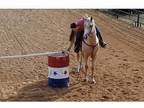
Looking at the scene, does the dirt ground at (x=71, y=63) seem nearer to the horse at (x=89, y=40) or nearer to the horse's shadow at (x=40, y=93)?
the horse's shadow at (x=40, y=93)

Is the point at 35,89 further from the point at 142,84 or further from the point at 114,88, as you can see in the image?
the point at 142,84

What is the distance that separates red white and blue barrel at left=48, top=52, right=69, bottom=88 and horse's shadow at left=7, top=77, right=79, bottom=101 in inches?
5.2

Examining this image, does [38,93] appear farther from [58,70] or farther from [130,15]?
[130,15]

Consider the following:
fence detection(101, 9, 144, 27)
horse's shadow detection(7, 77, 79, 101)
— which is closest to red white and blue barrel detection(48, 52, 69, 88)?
horse's shadow detection(7, 77, 79, 101)

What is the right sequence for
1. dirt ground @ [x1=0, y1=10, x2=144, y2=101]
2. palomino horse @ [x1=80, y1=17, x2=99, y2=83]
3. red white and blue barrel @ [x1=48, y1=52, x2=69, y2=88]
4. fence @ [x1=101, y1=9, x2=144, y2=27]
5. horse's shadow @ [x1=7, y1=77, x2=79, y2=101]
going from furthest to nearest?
1. fence @ [x1=101, y1=9, x2=144, y2=27]
2. red white and blue barrel @ [x1=48, y1=52, x2=69, y2=88]
3. dirt ground @ [x1=0, y1=10, x2=144, y2=101]
4. palomino horse @ [x1=80, y1=17, x2=99, y2=83]
5. horse's shadow @ [x1=7, y1=77, x2=79, y2=101]

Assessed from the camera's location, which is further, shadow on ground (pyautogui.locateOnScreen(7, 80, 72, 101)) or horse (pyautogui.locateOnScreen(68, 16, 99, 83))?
horse (pyautogui.locateOnScreen(68, 16, 99, 83))

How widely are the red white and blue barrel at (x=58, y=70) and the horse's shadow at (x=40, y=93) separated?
13 cm

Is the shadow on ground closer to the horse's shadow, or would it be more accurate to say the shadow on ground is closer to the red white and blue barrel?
the horse's shadow

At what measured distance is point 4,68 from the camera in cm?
1042

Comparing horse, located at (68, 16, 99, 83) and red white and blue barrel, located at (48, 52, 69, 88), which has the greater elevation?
horse, located at (68, 16, 99, 83)

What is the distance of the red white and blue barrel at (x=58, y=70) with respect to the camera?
858 centimetres

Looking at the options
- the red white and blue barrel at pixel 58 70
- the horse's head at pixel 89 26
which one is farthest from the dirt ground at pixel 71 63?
the horse's head at pixel 89 26

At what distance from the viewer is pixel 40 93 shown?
8.38m

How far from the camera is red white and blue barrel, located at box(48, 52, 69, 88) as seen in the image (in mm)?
8578
